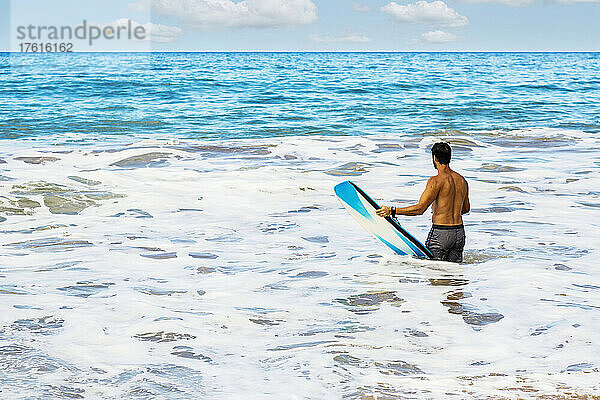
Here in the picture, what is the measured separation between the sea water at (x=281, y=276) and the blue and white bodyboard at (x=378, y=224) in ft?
0.55

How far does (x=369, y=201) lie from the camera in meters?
7.69

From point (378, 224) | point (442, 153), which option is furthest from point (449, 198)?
point (378, 224)

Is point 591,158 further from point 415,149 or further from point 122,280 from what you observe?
point 122,280

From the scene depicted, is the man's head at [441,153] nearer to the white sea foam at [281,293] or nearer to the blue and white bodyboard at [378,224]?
the blue and white bodyboard at [378,224]

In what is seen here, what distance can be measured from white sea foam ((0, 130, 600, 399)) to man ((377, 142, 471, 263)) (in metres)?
0.29

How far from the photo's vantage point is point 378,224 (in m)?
7.66

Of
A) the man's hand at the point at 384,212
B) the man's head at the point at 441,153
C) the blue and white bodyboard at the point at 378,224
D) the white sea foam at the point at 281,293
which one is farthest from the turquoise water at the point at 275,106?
the man's head at the point at 441,153

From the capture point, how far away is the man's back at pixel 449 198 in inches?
271

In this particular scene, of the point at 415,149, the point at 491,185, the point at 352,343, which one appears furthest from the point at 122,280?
the point at 415,149

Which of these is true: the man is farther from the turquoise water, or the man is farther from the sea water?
the turquoise water

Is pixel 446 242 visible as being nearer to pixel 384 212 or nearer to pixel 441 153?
pixel 384 212

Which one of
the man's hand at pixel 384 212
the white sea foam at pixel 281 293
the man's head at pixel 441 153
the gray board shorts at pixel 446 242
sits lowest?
the white sea foam at pixel 281 293

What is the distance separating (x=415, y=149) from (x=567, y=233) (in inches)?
338

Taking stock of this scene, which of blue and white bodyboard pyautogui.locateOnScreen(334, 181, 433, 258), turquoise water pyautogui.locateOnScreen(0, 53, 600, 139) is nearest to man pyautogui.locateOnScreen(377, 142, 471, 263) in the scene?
blue and white bodyboard pyautogui.locateOnScreen(334, 181, 433, 258)
